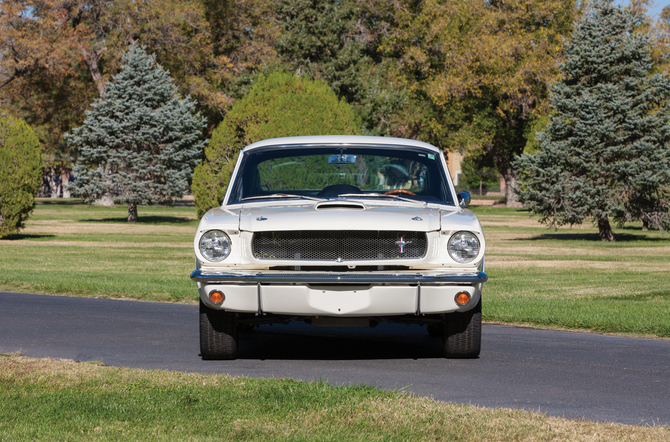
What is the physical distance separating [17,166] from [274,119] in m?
8.08

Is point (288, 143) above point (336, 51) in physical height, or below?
below

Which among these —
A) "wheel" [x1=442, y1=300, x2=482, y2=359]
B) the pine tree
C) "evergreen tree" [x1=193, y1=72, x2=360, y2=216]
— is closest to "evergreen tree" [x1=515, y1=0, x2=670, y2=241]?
"evergreen tree" [x1=193, y1=72, x2=360, y2=216]

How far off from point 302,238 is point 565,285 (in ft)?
30.1

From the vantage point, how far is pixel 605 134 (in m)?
26.9

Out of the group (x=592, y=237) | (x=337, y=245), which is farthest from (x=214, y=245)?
(x=592, y=237)

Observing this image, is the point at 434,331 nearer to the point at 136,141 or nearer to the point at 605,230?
the point at 605,230

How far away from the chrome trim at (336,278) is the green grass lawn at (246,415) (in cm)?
74

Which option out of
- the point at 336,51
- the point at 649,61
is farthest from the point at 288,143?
the point at 336,51

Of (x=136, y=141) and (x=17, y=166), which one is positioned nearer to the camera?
(x=17, y=166)

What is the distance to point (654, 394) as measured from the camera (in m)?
6.29

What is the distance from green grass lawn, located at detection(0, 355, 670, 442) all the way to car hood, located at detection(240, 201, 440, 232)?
3.90ft

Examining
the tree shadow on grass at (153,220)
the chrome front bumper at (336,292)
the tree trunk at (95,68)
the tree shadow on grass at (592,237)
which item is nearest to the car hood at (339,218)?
the chrome front bumper at (336,292)

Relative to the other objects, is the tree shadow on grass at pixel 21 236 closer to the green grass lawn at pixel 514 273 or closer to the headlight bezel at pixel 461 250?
the green grass lawn at pixel 514 273

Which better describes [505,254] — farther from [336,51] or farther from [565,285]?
[336,51]
